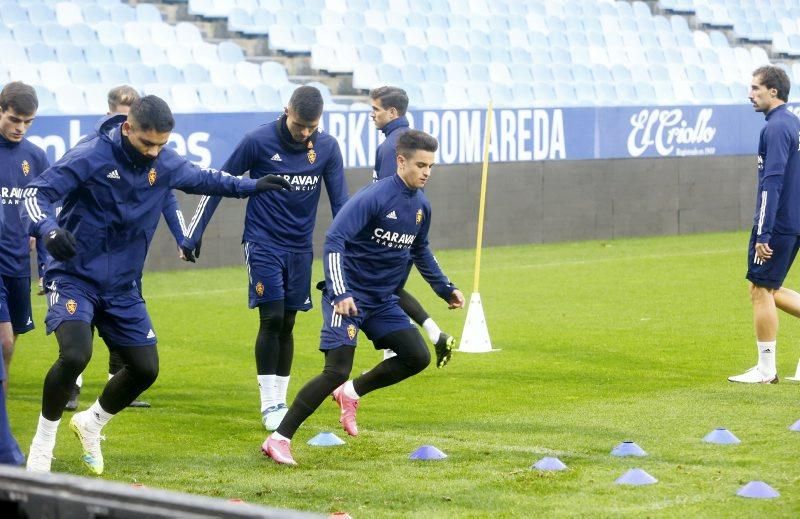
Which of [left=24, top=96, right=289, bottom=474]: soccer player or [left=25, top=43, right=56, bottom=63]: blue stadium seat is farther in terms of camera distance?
[left=25, top=43, right=56, bottom=63]: blue stadium seat

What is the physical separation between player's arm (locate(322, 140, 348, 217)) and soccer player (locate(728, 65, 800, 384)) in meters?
2.85

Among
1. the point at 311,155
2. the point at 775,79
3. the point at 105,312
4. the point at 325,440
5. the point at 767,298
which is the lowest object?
the point at 325,440

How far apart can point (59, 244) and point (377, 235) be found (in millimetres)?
1853

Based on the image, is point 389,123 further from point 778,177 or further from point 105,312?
point 105,312

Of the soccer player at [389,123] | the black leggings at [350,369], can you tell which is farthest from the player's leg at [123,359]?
the soccer player at [389,123]

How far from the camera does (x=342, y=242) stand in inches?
289

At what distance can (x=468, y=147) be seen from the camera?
18719 mm

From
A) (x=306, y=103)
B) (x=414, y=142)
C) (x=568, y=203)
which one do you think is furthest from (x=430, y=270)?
(x=568, y=203)

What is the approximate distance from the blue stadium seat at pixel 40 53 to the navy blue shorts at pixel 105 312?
10.9 meters

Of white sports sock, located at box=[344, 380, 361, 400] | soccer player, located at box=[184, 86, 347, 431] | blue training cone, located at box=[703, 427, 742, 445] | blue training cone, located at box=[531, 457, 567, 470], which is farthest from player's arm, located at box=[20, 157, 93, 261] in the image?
blue training cone, located at box=[703, 427, 742, 445]

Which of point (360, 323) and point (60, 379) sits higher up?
point (360, 323)

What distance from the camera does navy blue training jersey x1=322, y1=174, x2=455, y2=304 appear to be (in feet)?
24.3

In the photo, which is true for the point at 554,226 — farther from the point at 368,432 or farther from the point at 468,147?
the point at 368,432

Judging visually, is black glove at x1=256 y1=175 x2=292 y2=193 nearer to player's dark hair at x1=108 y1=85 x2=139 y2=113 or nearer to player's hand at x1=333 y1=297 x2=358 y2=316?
player's hand at x1=333 y1=297 x2=358 y2=316
